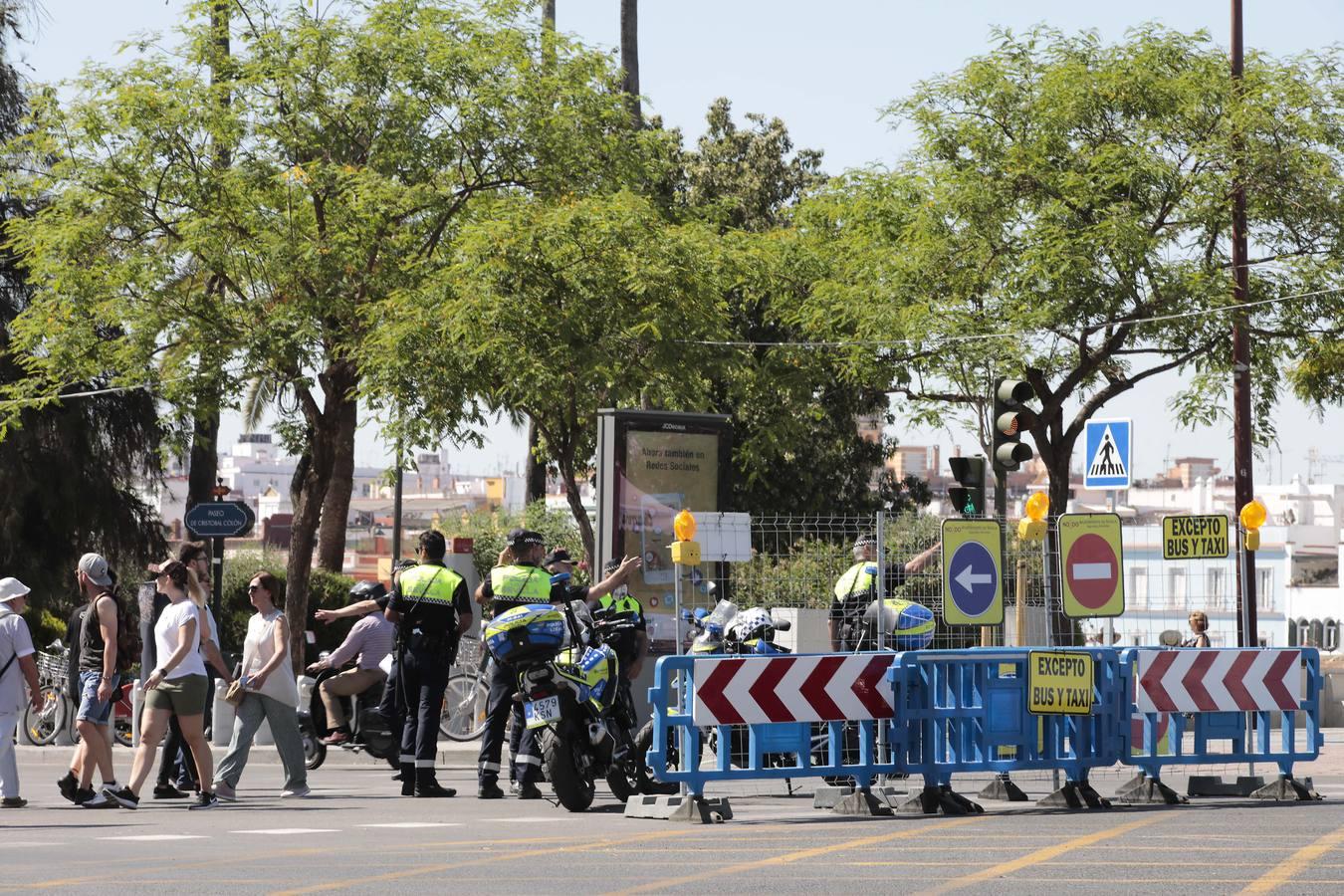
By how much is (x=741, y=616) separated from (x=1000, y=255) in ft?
45.5

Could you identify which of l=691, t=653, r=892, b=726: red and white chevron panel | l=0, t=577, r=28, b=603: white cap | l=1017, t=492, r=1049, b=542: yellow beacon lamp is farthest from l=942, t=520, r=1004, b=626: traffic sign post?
l=0, t=577, r=28, b=603: white cap

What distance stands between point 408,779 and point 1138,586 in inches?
330

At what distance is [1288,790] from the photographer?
46.0ft

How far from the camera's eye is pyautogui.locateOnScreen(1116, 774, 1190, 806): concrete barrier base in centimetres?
1372

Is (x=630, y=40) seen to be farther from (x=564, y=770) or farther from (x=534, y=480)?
(x=564, y=770)

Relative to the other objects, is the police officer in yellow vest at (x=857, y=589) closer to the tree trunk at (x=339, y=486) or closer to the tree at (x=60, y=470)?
the tree trunk at (x=339, y=486)

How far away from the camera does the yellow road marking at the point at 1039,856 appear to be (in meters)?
8.92

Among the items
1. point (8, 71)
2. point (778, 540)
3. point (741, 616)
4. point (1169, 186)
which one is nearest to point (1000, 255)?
point (1169, 186)

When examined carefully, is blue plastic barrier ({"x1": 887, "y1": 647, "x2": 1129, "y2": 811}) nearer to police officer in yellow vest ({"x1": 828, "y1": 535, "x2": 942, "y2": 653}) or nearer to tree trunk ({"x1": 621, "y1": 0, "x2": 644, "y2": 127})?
police officer in yellow vest ({"x1": 828, "y1": 535, "x2": 942, "y2": 653})

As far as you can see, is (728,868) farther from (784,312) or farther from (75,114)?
(784,312)

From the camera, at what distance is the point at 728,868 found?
962 centimetres

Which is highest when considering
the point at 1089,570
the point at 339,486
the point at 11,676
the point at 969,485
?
the point at 339,486

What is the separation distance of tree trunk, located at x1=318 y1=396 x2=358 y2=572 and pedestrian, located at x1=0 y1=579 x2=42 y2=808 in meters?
11.9

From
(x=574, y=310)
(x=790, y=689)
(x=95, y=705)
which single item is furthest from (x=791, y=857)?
(x=574, y=310)
